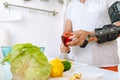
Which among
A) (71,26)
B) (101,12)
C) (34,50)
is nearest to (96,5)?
(101,12)

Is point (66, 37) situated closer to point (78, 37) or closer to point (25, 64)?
point (78, 37)

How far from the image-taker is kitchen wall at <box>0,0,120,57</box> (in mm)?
2232

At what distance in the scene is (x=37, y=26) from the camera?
2359 millimetres

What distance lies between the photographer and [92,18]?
1.27m

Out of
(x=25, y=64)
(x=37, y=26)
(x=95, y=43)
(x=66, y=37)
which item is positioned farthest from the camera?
(x=37, y=26)

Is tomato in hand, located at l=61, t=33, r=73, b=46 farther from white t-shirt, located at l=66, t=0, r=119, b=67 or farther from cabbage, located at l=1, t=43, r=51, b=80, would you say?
cabbage, located at l=1, t=43, r=51, b=80

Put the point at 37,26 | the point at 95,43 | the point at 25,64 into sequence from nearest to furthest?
the point at 25,64 → the point at 95,43 → the point at 37,26

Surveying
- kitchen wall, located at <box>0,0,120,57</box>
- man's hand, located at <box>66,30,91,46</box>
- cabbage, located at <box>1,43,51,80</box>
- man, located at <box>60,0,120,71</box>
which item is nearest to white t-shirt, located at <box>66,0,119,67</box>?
man, located at <box>60,0,120,71</box>

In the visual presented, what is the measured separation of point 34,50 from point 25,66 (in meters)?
0.06

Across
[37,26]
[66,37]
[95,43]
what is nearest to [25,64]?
[66,37]

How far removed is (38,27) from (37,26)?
17 millimetres

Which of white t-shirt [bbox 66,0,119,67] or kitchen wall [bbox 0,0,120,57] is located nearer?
white t-shirt [bbox 66,0,119,67]

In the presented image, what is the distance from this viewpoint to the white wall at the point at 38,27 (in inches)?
88.3

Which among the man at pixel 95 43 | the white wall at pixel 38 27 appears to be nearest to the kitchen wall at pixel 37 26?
the white wall at pixel 38 27
